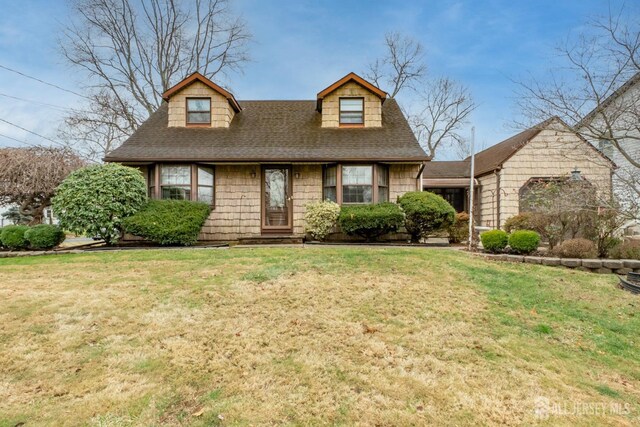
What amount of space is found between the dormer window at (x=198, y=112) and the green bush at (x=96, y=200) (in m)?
3.88

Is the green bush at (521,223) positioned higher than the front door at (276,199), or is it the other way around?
the front door at (276,199)

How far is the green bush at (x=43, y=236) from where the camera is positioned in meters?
8.89

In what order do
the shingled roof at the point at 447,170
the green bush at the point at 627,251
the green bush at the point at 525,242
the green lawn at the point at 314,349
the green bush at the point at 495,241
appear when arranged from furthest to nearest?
1. the shingled roof at the point at 447,170
2. the green bush at the point at 495,241
3. the green bush at the point at 525,242
4. the green bush at the point at 627,251
5. the green lawn at the point at 314,349

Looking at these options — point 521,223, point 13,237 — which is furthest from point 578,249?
point 13,237

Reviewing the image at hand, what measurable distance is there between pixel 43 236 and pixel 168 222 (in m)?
3.37

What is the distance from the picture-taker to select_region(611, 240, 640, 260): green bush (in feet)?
25.0

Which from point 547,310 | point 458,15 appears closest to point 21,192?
point 547,310

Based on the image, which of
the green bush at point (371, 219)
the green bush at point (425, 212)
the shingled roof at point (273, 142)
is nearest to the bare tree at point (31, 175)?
the shingled roof at point (273, 142)

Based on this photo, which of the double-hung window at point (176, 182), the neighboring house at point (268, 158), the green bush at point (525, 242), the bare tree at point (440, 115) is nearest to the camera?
the green bush at point (525, 242)

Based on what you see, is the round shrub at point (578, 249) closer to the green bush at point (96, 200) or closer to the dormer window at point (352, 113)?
the dormer window at point (352, 113)

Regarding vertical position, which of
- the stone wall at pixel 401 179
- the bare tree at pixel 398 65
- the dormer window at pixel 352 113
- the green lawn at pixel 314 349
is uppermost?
the bare tree at pixel 398 65

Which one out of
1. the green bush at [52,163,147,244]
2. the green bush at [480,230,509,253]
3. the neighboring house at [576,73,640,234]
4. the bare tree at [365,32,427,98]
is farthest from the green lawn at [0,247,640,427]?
the bare tree at [365,32,427,98]

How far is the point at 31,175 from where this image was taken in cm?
1217

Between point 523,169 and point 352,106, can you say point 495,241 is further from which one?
point 352,106
